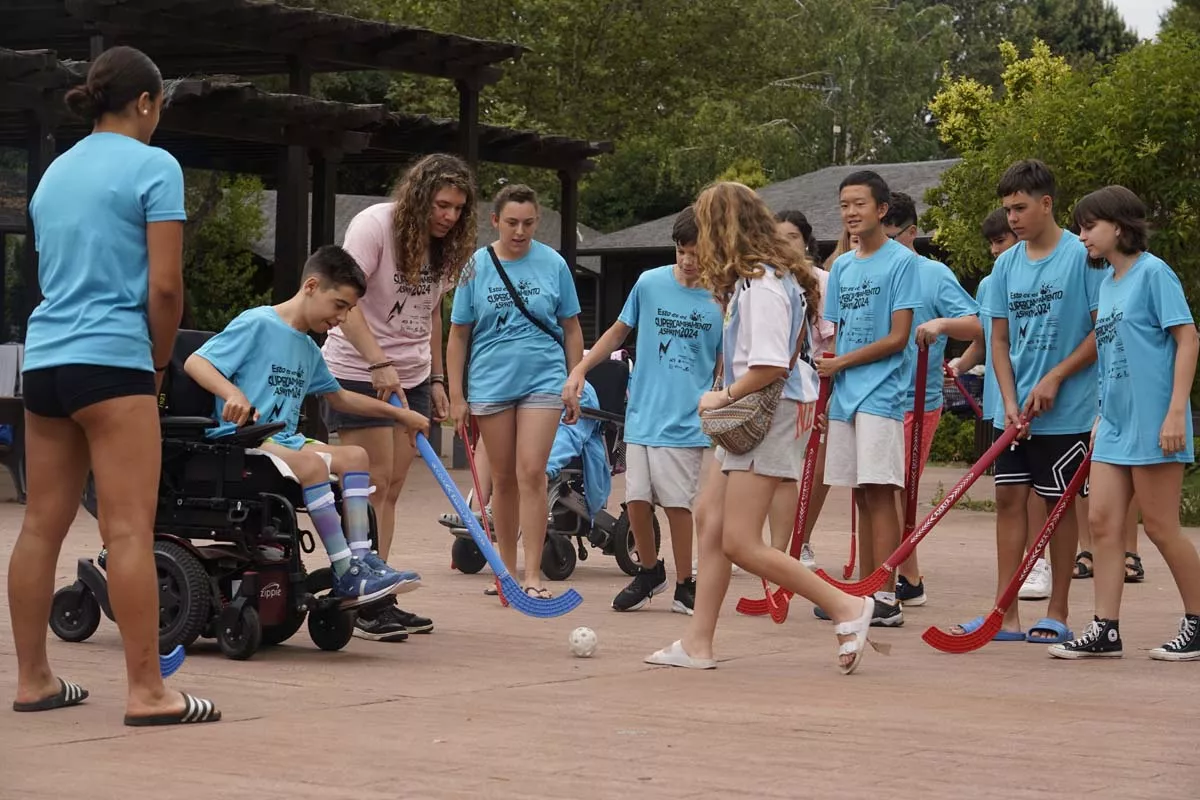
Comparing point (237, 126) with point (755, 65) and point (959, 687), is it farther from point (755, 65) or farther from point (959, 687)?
point (755, 65)

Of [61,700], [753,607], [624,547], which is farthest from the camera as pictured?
[624,547]

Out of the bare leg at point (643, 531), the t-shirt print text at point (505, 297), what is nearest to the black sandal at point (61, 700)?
the bare leg at point (643, 531)

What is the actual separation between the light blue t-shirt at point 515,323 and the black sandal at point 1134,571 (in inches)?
140

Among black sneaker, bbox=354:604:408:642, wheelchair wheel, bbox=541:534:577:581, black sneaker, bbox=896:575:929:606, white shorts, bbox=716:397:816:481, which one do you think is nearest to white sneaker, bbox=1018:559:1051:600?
black sneaker, bbox=896:575:929:606

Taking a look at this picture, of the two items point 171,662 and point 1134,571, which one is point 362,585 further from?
point 1134,571

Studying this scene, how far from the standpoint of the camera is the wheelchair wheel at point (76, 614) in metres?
7.44

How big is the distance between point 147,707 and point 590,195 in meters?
47.3

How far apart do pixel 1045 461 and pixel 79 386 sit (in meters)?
4.06

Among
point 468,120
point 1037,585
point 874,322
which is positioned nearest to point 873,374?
point 874,322

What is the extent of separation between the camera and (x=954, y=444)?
22.3m

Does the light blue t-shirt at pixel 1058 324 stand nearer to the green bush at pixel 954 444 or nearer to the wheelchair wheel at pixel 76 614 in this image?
the wheelchair wheel at pixel 76 614

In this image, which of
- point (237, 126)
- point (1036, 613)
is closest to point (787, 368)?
point (1036, 613)

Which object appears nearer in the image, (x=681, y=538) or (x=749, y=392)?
(x=749, y=392)

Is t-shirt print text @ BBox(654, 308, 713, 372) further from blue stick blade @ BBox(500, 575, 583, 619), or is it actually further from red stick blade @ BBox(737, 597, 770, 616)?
blue stick blade @ BBox(500, 575, 583, 619)
